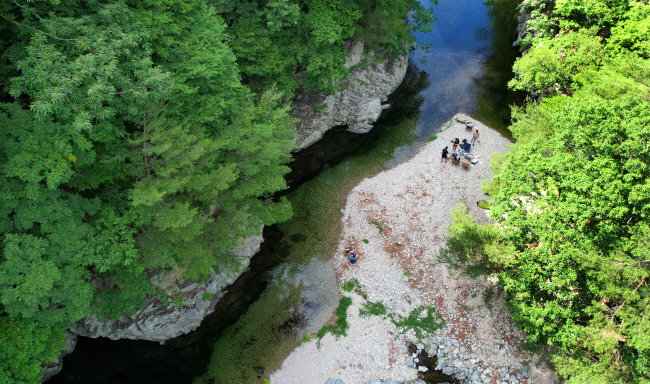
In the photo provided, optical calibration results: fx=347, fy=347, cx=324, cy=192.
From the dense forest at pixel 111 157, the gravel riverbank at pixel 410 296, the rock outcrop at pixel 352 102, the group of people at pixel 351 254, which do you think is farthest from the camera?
the rock outcrop at pixel 352 102

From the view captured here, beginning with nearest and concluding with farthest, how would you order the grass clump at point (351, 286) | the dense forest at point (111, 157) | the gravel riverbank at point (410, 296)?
the dense forest at point (111, 157) → the gravel riverbank at point (410, 296) → the grass clump at point (351, 286)

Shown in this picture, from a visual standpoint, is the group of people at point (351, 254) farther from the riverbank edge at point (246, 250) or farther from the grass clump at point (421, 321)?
the riverbank edge at point (246, 250)

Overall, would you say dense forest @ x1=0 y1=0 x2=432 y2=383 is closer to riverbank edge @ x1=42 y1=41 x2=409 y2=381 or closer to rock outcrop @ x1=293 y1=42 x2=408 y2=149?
riverbank edge @ x1=42 y1=41 x2=409 y2=381

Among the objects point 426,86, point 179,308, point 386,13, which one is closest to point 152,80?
point 179,308

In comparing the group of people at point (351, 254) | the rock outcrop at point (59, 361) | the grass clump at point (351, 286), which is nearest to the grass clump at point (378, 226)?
the group of people at point (351, 254)

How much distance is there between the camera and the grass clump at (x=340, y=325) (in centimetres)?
2172

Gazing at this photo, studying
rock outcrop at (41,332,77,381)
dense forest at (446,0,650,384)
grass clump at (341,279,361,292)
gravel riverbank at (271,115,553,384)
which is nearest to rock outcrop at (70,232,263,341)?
rock outcrop at (41,332,77,381)

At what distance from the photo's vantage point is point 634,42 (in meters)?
26.2

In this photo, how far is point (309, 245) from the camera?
1045 inches

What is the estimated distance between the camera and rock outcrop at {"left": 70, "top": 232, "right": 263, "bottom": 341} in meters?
21.6

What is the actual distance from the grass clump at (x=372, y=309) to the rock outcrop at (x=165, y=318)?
9312 mm

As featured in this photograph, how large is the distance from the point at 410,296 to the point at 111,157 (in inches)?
762

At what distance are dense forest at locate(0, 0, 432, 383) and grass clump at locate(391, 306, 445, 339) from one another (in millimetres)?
10457

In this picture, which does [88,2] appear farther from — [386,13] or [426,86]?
[426,86]
